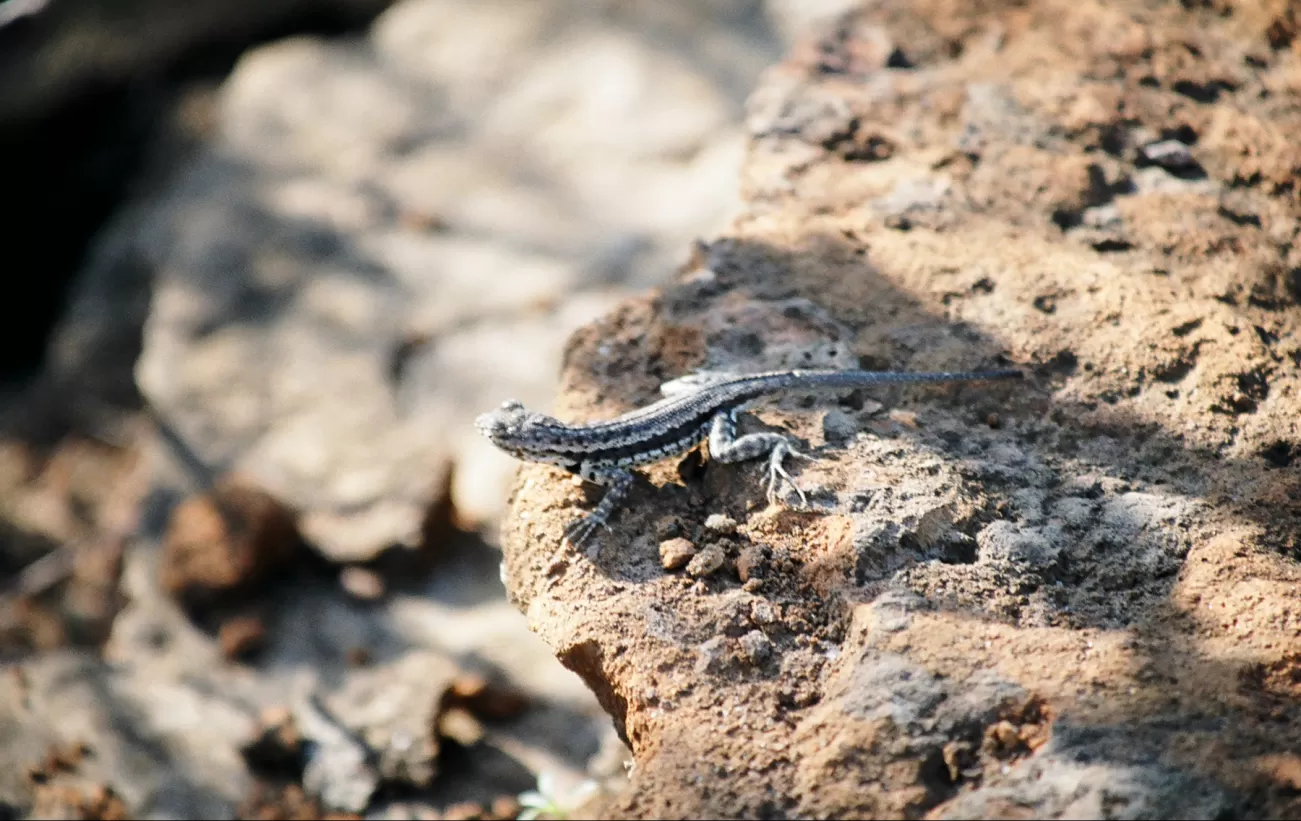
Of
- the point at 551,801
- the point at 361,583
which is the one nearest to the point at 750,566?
the point at 551,801

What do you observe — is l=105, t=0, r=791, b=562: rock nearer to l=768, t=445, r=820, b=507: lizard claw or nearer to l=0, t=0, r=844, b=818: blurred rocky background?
l=0, t=0, r=844, b=818: blurred rocky background

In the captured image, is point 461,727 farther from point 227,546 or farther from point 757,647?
point 757,647

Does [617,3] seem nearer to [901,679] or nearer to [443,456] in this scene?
[443,456]

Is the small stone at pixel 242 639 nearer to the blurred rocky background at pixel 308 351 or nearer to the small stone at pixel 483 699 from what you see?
the blurred rocky background at pixel 308 351

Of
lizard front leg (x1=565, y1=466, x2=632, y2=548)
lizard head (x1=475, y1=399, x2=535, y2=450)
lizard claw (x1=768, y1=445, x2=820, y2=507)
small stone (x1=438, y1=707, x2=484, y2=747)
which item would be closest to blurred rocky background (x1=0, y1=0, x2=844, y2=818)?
small stone (x1=438, y1=707, x2=484, y2=747)

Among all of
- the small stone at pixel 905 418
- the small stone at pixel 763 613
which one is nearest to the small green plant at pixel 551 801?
the small stone at pixel 763 613

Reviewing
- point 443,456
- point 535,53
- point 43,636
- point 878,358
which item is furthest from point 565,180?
point 43,636
